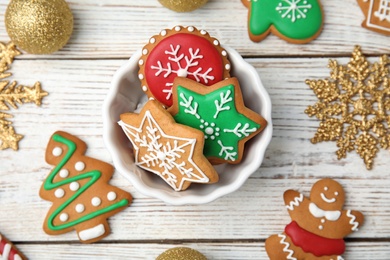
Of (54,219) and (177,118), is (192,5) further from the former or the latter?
(54,219)

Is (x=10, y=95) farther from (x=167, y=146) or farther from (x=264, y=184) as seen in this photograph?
(x=264, y=184)

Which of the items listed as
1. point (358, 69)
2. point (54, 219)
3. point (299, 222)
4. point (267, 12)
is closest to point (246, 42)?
point (267, 12)

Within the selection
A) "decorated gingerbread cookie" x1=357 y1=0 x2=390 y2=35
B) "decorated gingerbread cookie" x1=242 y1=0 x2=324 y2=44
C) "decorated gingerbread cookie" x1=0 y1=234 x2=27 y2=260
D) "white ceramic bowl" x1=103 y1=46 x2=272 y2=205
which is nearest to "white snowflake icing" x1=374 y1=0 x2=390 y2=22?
"decorated gingerbread cookie" x1=357 y1=0 x2=390 y2=35

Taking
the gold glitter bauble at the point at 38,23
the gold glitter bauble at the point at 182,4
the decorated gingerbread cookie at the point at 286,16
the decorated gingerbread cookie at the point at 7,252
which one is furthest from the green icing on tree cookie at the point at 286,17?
the decorated gingerbread cookie at the point at 7,252

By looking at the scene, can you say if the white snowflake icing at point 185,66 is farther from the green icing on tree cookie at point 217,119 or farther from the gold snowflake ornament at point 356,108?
the gold snowflake ornament at point 356,108

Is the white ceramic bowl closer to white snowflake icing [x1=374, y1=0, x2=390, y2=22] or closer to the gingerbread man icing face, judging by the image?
the gingerbread man icing face
